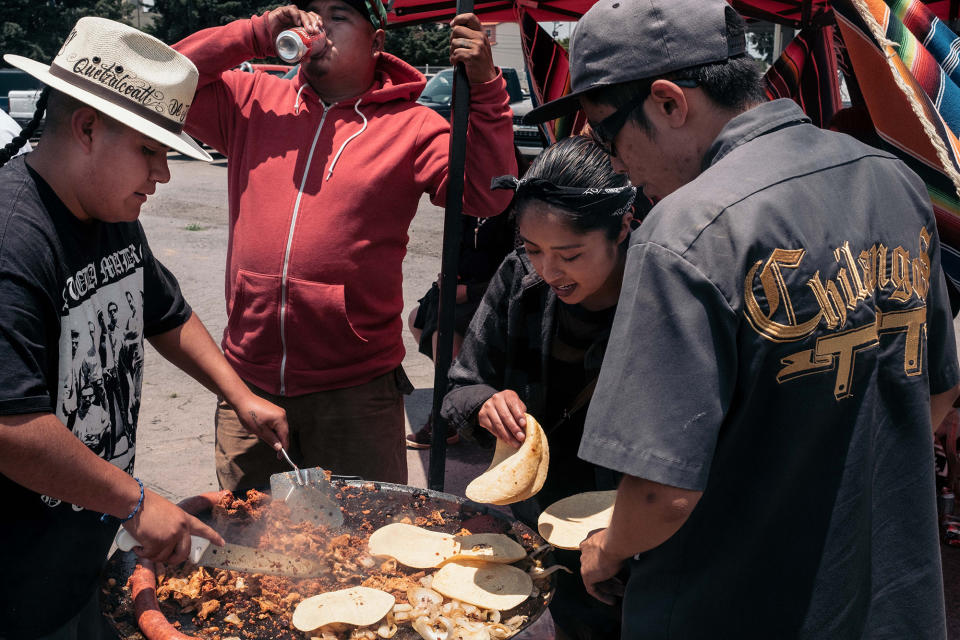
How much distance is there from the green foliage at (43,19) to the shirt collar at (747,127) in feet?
110

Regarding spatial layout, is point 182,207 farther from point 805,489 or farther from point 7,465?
point 805,489

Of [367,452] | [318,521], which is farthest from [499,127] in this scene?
[318,521]

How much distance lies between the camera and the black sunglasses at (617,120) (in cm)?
140

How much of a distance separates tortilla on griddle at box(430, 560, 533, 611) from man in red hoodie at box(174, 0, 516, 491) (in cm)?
91

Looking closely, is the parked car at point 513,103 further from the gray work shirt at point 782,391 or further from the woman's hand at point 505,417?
the gray work shirt at point 782,391

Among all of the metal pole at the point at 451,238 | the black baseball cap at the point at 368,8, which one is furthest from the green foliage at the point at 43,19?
the metal pole at the point at 451,238

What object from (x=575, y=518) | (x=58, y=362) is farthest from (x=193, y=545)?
(x=575, y=518)

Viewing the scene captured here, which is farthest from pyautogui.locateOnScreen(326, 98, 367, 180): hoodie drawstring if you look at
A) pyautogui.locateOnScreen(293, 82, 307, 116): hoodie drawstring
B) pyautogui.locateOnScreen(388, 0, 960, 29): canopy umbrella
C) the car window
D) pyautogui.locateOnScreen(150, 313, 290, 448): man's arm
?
the car window

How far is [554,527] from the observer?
6.46 ft

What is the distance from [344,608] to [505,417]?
59 cm

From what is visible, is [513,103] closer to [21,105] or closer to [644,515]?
[21,105]

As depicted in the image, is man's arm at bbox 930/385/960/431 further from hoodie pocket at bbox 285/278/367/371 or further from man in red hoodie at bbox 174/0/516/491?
hoodie pocket at bbox 285/278/367/371

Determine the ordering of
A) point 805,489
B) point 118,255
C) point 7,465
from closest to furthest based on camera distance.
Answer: point 805,489, point 7,465, point 118,255

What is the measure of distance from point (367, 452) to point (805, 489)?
1.74 meters
